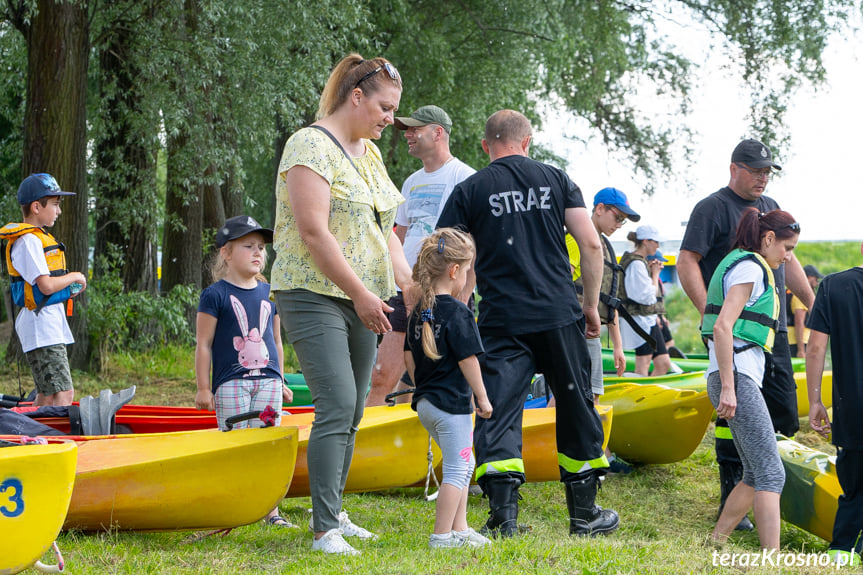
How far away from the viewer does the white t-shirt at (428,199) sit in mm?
5707

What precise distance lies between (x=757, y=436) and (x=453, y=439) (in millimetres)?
1440

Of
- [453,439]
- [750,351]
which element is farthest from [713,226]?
[453,439]

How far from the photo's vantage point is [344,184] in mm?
3693

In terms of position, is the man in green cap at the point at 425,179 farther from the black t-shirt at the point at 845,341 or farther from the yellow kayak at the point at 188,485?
the black t-shirt at the point at 845,341

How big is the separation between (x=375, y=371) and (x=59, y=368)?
1977 mm

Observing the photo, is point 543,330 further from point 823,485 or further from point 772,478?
point 823,485

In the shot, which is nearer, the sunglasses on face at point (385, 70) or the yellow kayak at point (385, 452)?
the sunglasses on face at point (385, 70)

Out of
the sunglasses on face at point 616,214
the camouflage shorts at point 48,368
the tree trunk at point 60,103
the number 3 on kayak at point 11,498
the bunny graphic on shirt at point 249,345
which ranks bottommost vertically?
the number 3 on kayak at point 11,498

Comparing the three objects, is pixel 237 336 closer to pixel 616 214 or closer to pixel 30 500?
pixel 30 500

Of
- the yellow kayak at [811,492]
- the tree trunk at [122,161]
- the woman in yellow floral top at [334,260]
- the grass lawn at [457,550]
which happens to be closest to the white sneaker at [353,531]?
the grass lawn at [457,550]

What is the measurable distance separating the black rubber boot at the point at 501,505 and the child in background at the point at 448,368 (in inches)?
10.0

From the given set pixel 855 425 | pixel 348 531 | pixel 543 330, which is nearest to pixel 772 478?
pixel 855 425

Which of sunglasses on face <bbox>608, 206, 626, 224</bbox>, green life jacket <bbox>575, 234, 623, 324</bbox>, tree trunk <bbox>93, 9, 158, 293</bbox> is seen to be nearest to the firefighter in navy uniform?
green life jacket <bbox>575, 234, 623, 324</bbox>

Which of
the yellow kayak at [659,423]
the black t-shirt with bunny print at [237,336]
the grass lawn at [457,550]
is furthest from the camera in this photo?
the yellow kayak at [659,423]
